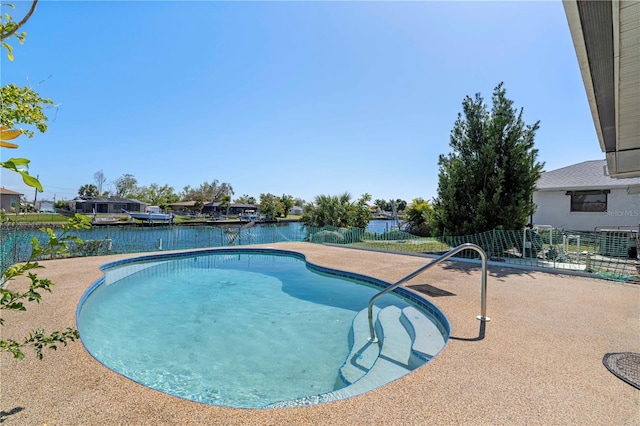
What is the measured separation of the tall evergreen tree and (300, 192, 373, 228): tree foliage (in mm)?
8369

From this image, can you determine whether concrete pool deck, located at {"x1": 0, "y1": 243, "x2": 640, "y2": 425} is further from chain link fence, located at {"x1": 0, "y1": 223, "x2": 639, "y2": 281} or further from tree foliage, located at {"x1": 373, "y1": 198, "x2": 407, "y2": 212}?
tree foliage, located at {"x1": 373, "y1": 198, "x2": 407, "y2": 212}

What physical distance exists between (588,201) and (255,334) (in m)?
16.1

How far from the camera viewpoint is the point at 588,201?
13.6 meters

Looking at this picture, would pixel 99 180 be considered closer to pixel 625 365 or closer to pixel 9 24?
pixel 9 24

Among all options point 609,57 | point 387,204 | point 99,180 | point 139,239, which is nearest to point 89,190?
point 99,180

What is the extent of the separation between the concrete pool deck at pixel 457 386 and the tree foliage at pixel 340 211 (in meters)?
14.4

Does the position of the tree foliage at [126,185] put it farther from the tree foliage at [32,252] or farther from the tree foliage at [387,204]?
the tree foliage at [32,252]

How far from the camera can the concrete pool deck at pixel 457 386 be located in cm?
239

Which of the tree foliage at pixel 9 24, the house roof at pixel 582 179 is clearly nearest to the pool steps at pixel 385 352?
the tree foliage at pixel 9 24

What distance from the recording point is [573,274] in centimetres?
764

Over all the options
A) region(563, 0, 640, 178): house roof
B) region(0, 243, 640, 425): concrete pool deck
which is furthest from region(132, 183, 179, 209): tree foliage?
region(563, 0, 640, 178): house roof

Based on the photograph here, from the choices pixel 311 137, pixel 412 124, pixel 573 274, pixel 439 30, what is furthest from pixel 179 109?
pixel 573 274

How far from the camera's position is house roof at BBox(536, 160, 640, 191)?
13000 millimetres

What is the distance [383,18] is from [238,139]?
1792 cm
